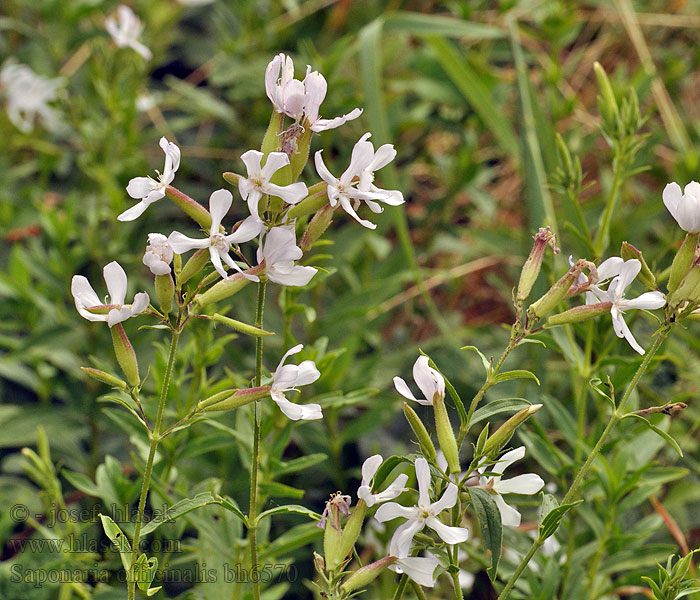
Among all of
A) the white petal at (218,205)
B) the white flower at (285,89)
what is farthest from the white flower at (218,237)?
the white flower at (285,89)

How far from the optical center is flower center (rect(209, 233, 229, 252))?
719mm

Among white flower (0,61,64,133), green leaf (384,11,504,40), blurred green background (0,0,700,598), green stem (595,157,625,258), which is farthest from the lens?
white flower (0,61,64,133)

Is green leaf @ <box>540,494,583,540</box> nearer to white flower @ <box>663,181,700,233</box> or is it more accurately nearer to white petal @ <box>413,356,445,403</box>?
white petal @ <box>413,356,445,403</box>

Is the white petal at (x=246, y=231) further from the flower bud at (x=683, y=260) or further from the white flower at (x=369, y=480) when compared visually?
the flower bud at (x=683, y=260)

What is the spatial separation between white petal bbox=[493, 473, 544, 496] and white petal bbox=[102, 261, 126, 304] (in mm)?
402

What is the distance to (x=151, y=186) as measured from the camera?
2.51 feet

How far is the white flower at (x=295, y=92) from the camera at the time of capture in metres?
0.73

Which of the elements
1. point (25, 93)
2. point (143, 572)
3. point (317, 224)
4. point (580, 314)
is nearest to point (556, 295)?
point (580, 314)

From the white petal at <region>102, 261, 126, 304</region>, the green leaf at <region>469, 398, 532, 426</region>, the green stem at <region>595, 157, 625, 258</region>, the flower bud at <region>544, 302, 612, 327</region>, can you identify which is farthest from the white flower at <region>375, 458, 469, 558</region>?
the green stem at <region>595, 157, 625, 258</region>

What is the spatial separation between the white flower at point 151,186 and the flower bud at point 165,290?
Answer: 0.20 feet

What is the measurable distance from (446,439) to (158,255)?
0.31 meters

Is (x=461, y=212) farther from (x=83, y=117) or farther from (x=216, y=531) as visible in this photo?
(x=216, y=531)

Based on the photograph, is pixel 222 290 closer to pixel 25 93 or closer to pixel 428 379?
pixel 428 379

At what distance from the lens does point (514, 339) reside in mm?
769
